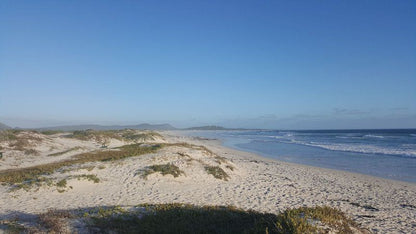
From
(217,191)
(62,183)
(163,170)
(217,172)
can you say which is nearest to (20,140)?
(62,183)

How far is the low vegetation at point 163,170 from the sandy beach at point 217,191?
0.61 ft

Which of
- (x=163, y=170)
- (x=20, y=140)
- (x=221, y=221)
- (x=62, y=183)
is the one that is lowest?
(x=62, y=183)

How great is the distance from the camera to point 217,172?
1625 cm

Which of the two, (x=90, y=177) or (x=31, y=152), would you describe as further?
(x=31, y=152)

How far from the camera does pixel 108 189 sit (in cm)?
1267

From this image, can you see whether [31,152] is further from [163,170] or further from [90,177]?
[163,170]

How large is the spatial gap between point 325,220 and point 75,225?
5.71 metres

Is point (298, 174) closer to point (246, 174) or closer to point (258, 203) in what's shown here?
point (246, 174)

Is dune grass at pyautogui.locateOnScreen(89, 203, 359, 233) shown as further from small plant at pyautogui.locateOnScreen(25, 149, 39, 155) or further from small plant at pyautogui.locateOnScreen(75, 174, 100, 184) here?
small plant at pyautogui.locateOnScreen(25, 149, 39, 155)

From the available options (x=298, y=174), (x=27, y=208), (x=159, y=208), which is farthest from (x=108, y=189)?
(x=298, y=174)

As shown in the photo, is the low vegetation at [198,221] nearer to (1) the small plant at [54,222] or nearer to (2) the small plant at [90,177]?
(1) the small plant at [54,222]

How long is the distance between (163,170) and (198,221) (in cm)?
898

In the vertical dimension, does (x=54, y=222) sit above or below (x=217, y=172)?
above

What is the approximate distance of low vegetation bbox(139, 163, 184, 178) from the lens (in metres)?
15.0
